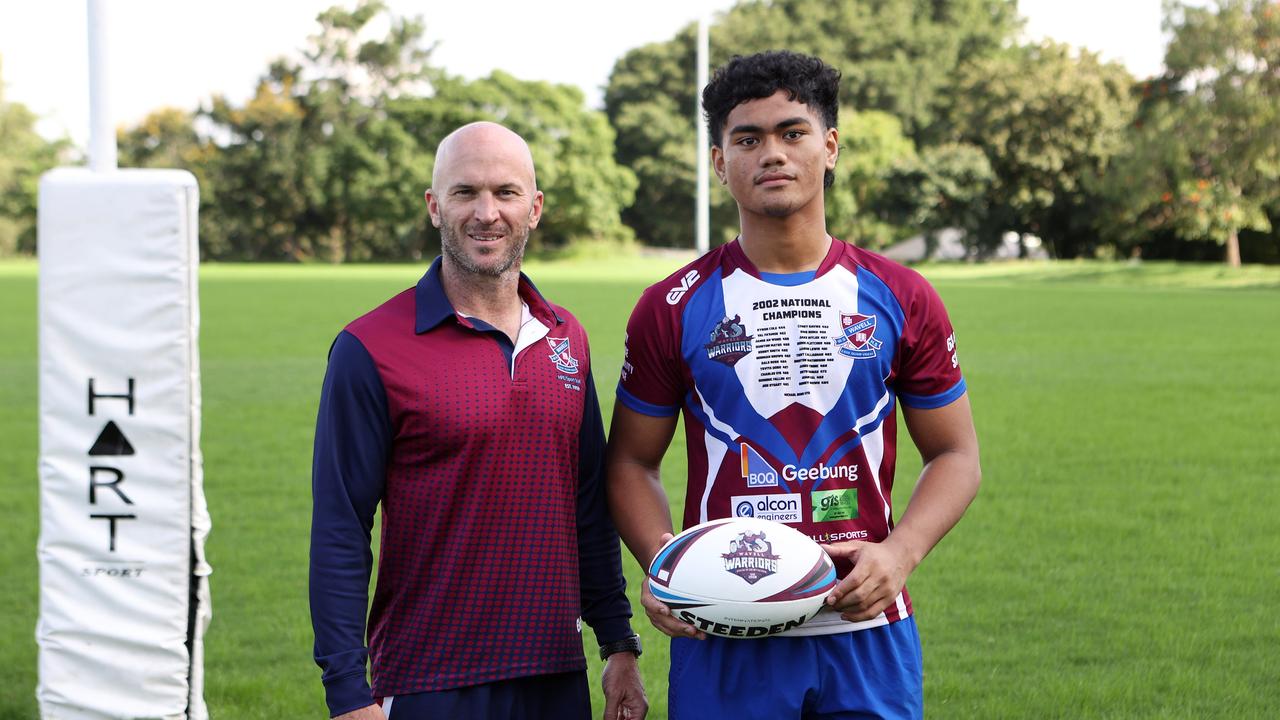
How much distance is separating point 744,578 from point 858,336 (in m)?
0.59

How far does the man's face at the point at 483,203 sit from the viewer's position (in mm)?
3061

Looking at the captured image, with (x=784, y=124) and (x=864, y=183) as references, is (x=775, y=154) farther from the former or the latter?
(x=864, y=183)

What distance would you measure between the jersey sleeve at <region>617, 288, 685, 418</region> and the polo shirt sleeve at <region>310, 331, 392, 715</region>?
0.57 metres

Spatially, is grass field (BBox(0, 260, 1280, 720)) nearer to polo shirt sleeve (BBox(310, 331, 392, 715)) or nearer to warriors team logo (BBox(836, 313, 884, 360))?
polo shirt sleeve (BBox(310, 331, 392, 715))

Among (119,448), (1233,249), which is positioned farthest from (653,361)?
(1233,249)

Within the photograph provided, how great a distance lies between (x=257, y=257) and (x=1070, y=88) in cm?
4113

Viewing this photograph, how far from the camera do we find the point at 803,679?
2826mm

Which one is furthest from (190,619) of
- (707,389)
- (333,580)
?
(707,389)

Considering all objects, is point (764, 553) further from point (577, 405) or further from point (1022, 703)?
point (1022, 703)

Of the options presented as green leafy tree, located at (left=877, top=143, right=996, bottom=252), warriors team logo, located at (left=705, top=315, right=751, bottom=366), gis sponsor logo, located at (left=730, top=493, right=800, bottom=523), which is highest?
green leafy tree, located at (left=877, top=143, right=996, bottom=252)

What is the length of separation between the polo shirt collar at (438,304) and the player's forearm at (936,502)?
3.19 feet

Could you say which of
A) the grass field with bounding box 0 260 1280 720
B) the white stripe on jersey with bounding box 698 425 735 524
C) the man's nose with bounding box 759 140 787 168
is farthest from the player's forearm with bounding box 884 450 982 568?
the grass field with bounding box 0 260 1280 720

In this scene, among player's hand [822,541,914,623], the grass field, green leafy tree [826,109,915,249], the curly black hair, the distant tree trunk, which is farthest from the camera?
green leafy tree [826,109,915,249]

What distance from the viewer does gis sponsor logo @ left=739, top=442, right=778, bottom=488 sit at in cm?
289
